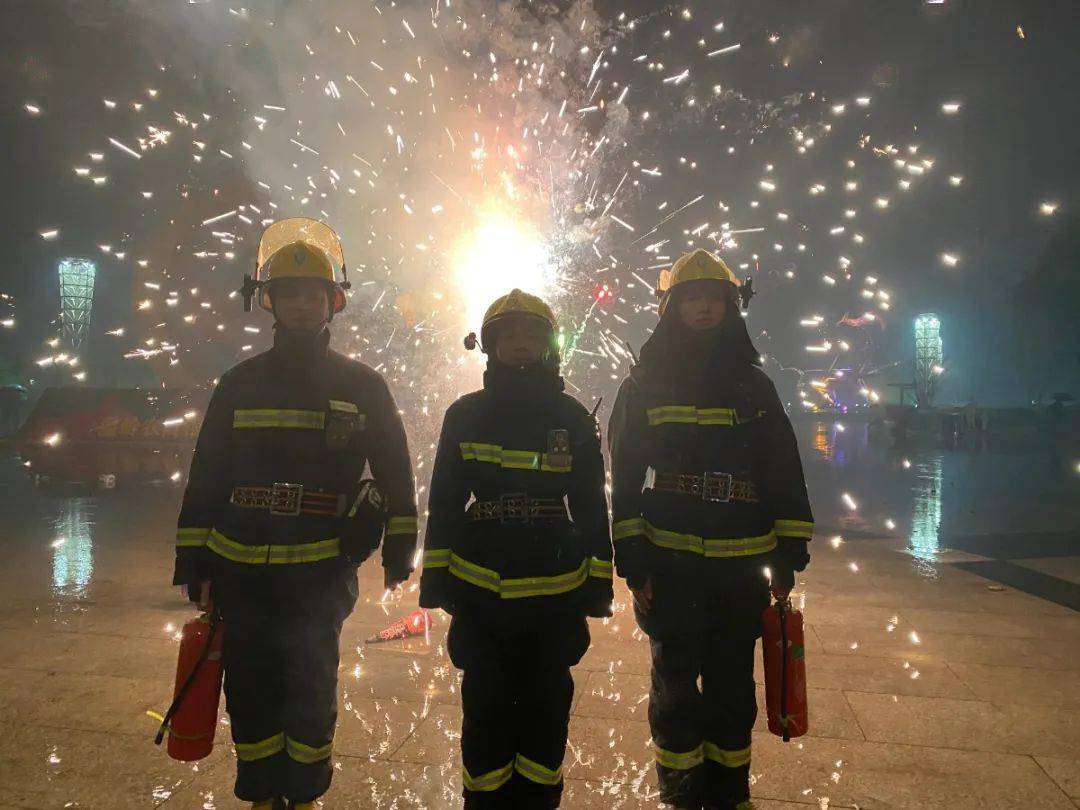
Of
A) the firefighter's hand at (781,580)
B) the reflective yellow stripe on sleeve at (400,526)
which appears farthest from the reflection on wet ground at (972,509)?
the reflective yellow stripe on sleeve at (400,526)

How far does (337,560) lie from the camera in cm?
279

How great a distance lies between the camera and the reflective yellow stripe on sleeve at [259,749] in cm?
261

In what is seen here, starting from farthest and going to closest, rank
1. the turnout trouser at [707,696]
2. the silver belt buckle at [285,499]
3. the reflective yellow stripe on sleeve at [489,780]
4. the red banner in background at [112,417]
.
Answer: the red banner in background at [112,417]
the turnout trouser at [707,696]
the silver belt buckle at [285,499]
the reflective yellow stripe on sleeve at [489,780]

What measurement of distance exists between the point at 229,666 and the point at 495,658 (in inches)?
41.2

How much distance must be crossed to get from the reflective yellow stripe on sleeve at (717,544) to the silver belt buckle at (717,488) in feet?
0.55

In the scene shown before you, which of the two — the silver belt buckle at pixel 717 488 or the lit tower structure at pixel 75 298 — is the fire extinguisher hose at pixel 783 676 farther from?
the lit tower structure at pixel 75 298

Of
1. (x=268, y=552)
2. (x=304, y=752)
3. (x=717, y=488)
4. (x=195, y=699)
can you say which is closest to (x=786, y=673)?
(x=717, y=488)

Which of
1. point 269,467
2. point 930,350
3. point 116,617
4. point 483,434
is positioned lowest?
point 116,617

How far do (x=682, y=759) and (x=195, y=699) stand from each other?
1.93 m

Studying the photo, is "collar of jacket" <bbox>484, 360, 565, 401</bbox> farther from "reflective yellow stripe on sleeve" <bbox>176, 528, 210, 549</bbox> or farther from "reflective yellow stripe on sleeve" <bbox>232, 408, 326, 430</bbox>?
"reflective yellow stripe on sleeve" <bbox>176, 528, 210, 549</bbox>

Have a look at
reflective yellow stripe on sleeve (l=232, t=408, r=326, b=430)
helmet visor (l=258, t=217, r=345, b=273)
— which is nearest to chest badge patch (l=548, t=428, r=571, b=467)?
reflective yellow stripe on sleeve (l=232, t=408, r=326, b=430)

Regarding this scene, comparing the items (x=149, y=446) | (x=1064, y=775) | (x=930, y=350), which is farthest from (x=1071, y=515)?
(x=930, y=350)

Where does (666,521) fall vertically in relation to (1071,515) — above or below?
above

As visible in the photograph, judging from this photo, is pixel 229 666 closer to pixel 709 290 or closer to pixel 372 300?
pixel 709 290
